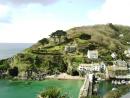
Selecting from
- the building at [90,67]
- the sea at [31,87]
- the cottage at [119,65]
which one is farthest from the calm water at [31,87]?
the cottage at [119,65]

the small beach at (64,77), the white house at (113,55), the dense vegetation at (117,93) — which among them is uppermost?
the white house at (113,55)

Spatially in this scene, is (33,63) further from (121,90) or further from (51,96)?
(51,96)

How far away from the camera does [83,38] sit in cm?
A: 16088

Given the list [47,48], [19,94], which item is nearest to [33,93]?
[19,94]

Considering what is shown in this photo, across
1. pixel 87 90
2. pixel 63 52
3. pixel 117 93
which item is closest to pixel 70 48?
pixel 63 52

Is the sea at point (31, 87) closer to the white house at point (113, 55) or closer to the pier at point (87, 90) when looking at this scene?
the pier at point (87, 90)

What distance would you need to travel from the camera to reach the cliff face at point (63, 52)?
130 m

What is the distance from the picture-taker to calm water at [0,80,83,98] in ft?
312

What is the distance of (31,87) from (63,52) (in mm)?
38014

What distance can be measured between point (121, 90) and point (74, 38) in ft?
248

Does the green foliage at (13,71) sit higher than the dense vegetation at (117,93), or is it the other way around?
the green foliage at (13,71)

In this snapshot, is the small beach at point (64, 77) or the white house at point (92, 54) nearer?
the small beach at point (64, 77)

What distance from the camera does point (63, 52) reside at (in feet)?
470

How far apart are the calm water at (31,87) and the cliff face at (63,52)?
1188 cm
